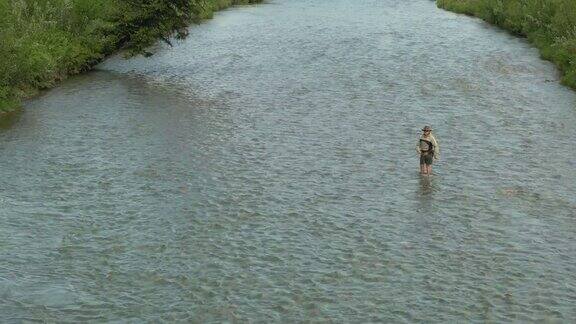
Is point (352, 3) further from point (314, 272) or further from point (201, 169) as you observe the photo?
point (314, 272)

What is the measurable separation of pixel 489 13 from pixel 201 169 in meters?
55.6

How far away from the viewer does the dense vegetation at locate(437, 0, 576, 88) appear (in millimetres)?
54131

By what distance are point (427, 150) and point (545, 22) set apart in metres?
38.8

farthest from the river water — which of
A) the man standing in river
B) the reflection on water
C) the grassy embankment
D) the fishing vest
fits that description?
the grassy embankment

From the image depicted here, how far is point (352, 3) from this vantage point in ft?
345

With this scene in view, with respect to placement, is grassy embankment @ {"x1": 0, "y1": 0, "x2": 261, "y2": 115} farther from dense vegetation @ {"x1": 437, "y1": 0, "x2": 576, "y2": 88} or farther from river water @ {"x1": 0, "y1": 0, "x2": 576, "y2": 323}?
dense vegetation @ {"x1": 437, "y1": 0, "x2": 576, "y2": 88}

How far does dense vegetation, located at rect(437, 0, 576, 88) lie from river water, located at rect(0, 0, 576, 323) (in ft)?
5.74

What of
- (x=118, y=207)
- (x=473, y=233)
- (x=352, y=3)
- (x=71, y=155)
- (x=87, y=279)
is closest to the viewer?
(x=87, y=279)

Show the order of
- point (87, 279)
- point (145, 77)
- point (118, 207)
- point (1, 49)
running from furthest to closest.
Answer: point (145, 77)
point (1, 49)
point (118, 207)
point (87, 279)

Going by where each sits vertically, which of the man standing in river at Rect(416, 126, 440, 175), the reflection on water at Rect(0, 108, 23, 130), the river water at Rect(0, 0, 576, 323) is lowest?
the reflection on water at Rect(0, 108, 23, 130)

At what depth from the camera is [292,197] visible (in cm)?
3048

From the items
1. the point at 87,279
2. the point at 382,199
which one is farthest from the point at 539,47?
the point at 87,279

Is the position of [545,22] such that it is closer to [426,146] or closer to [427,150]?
[427,150]

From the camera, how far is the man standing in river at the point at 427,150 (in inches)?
1243
